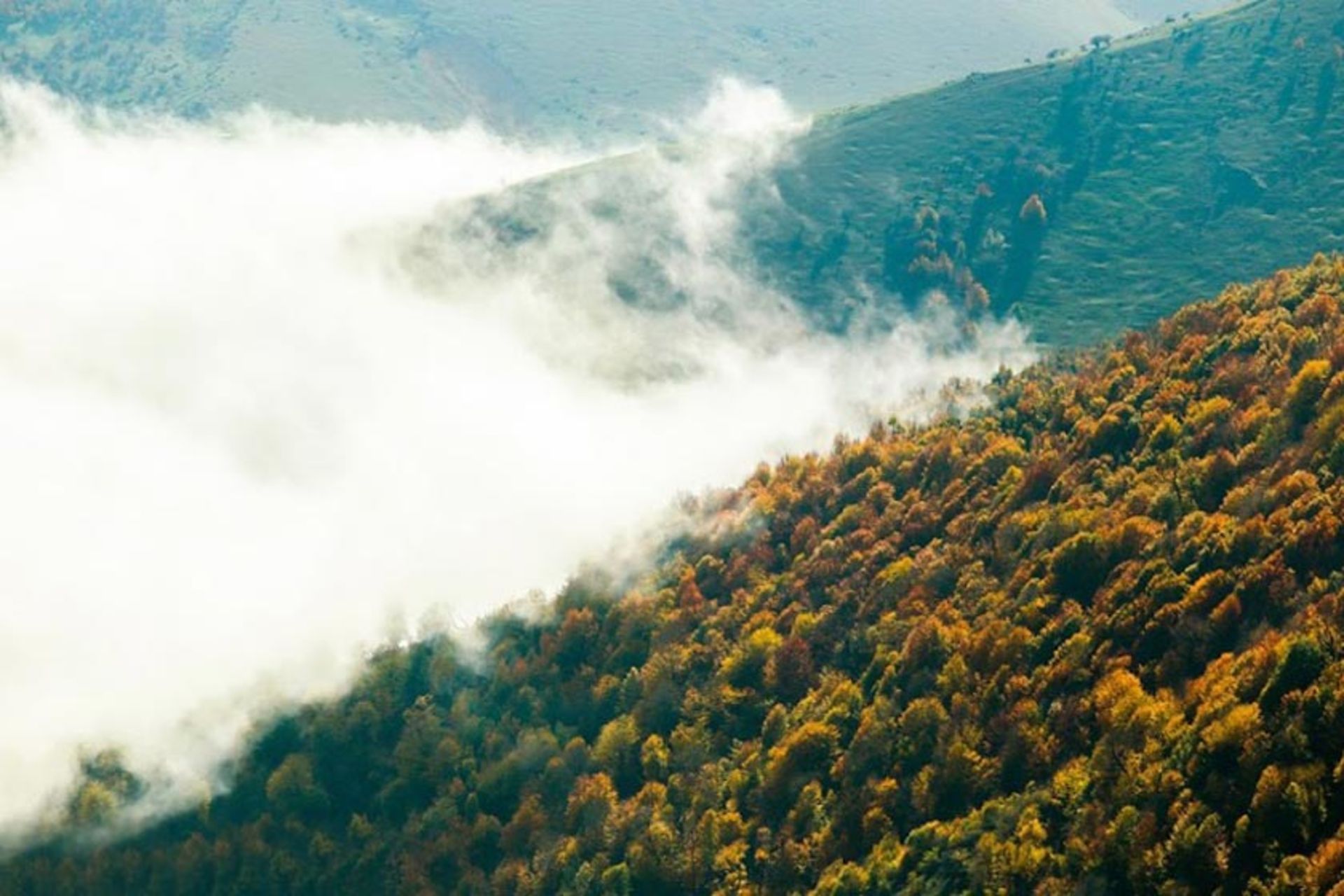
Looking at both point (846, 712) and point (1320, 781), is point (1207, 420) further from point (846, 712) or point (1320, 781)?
point (1320, 781)

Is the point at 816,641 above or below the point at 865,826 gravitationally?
above

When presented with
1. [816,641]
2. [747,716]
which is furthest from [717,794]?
[816,641]

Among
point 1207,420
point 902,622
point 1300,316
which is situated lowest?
point 902,622

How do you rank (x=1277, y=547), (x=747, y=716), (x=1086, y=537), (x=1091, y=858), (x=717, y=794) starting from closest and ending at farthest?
(x=1091, y=858) → (x=1277, y=547) → (x=1086, y=537) → (x=717, y=794) → (x=747, y=716)

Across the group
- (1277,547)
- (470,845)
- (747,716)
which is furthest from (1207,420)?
(470,845)

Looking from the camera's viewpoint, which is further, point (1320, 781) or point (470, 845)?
point (470, 845)

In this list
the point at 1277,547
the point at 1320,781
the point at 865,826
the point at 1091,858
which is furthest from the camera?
the point at 865,826

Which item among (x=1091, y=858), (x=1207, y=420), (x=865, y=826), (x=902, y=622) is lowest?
(x=1091, y=858)

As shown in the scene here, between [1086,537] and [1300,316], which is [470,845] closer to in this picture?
[1086,537]

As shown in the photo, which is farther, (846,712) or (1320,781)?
(846,712)
